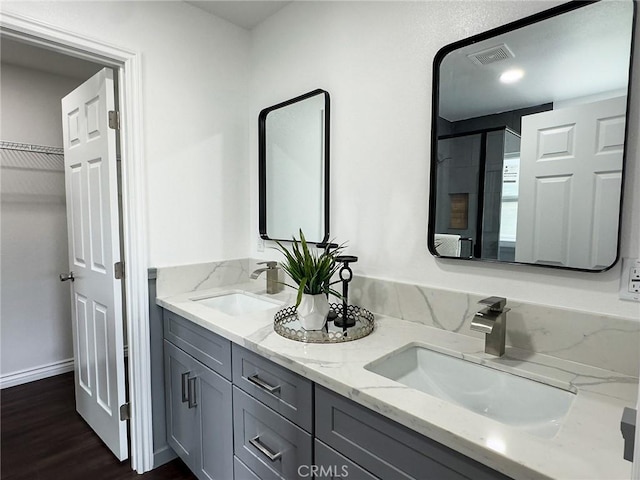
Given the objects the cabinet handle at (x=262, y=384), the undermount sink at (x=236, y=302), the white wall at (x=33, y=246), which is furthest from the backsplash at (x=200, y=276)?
the white wall at (x=33, y=246)

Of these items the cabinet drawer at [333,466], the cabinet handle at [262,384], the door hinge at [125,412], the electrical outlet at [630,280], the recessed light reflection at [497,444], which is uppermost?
the electrical outlet at [630,280]

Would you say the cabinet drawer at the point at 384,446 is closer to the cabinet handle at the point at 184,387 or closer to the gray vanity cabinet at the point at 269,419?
the gray vanity cabinet at the point at 269,419

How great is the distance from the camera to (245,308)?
2035mm

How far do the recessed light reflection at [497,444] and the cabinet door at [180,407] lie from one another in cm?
131

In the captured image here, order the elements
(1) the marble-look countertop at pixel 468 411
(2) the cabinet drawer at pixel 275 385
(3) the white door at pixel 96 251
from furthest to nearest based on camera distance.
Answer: (3) the white door at pixel 96 251 < (2) the cabinet drawer at pixel 275 385 < (1) the marble-look countertop at pixel 468 411

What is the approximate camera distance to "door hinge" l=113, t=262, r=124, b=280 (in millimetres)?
1802

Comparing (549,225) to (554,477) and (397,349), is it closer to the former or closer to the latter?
(397,349)

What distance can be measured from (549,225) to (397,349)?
63 cm

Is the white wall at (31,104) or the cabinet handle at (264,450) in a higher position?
the white wall at (31,104)

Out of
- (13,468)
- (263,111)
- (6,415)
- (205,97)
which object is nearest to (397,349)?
(263,111)

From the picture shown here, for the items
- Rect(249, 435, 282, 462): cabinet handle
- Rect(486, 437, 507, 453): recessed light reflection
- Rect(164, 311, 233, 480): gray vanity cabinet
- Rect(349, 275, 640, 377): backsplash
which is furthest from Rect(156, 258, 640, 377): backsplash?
Rect(249, 435, 282, 462): cabinet handle

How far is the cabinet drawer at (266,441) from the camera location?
3.74 feet

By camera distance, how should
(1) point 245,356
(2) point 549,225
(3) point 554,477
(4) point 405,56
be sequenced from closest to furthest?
1. (3) point 554,477
2. (2) point 549,225
3. (1) point 245,356
4. (4) point 405,56

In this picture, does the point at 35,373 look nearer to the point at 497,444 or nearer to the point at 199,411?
the point at 199,411
